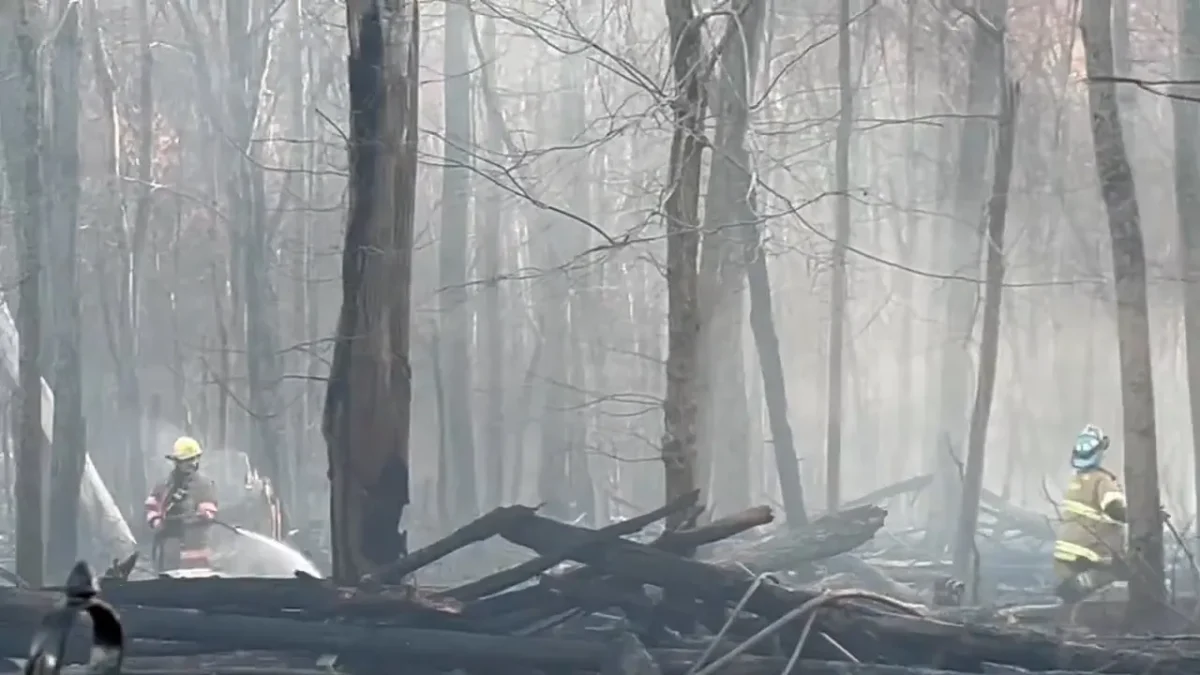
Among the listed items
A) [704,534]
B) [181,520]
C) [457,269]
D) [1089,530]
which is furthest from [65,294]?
[1089,530]

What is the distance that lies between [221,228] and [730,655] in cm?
638

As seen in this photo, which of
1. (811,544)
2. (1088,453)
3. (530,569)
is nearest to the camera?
(530,569)

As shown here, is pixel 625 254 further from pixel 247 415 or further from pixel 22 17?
pixel 22 17

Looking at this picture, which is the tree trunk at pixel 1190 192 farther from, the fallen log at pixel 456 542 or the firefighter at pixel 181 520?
the firefighter at pixel 181 520

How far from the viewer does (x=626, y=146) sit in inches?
313

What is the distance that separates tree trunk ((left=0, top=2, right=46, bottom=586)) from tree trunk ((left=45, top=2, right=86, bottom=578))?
0.13 meters

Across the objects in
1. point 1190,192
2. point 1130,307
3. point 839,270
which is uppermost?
point 1190,192

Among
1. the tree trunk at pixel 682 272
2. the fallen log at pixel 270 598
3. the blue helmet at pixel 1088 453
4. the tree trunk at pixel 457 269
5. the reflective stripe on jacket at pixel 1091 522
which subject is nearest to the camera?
the fallen log at pixel 270 598

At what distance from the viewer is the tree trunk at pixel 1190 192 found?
833cm

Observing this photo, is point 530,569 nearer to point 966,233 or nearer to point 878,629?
point 878,629

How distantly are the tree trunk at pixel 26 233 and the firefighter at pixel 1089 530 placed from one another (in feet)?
19.0

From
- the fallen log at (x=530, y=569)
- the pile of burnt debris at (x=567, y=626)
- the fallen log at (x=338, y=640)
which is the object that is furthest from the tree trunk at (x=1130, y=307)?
the fallen log at (x=338, y=640)

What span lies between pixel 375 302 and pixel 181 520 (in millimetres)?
2084

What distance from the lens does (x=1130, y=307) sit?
693cm
